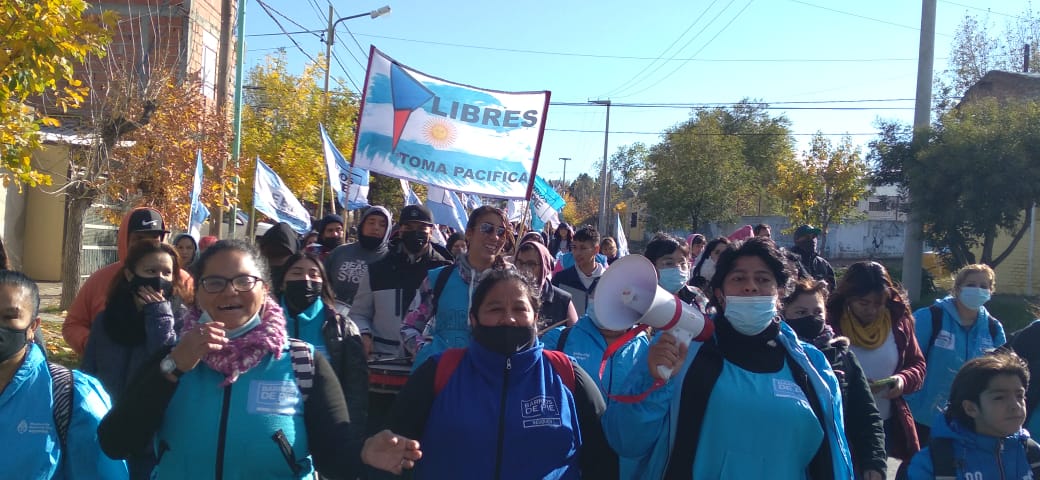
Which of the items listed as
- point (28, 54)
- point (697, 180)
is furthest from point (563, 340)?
point (697, 180)

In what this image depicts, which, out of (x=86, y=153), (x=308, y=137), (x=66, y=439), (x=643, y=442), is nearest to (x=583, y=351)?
(x=643, y=442)

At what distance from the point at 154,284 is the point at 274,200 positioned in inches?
279

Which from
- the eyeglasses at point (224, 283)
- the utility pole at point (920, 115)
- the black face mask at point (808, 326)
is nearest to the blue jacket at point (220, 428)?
the eyeglasses at point (224, 283)

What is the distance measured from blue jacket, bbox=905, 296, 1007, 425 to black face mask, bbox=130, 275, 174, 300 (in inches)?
172

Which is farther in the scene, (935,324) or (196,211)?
(196,211)

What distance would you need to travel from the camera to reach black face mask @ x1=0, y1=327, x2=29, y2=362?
8.75 ft

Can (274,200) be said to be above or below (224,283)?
above

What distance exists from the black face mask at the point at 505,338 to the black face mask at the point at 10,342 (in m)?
1.48

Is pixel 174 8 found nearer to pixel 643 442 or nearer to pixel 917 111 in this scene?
pixel 917 111

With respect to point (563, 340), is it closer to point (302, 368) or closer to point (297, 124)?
point (302, 368)

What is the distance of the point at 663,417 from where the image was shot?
281cm

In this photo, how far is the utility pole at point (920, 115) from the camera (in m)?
17.7

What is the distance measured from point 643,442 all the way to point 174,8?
18.6 meters

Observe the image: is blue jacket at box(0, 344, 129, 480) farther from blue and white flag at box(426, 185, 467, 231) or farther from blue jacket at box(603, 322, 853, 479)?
blue and white flag at box(426, 185, 467, 231)
